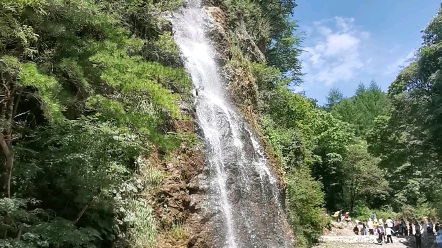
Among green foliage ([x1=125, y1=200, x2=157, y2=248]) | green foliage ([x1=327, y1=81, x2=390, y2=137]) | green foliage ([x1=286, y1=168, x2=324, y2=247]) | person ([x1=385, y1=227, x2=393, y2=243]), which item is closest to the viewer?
green foliage ([x1=125, y1=200, x2=157, y2=248])

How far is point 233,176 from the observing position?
489 inches

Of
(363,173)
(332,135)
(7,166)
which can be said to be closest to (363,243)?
(332,135)

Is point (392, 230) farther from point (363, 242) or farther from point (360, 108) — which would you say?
point (360, 108)

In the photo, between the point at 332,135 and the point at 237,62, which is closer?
the point at 237,62

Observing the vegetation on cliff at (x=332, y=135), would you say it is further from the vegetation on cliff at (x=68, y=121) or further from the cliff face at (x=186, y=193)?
the vegetation on cliff at (x=68, y=121)

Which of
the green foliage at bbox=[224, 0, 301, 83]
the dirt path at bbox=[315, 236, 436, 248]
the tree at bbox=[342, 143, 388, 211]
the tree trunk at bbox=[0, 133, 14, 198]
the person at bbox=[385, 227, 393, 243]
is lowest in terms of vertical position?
the dirt path at bbox=[315, 236, 436, 248]

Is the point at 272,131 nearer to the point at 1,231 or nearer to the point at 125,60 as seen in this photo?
the point at 125,60

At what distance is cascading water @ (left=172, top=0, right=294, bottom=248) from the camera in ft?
37.3

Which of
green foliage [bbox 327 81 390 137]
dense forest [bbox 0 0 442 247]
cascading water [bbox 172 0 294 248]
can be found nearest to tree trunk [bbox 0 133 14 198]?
dense forest [bbox 0 0 442 247]

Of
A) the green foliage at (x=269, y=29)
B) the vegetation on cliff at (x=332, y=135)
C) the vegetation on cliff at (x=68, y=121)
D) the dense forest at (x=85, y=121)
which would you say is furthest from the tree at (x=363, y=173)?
the vegetation on cliff at (x=68, y=121)

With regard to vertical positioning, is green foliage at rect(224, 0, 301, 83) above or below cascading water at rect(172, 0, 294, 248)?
above

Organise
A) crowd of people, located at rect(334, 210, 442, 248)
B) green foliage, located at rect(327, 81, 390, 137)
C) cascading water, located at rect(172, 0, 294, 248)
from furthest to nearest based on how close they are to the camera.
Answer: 1. green foliage, located at rect(327, 81, 390, 137)
2. crowd of people, located at rect(334, 210, 442, 248)
3. cascading water, located at rect(172, 0, 294, 248)

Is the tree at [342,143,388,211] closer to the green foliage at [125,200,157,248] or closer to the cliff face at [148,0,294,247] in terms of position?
the cliff face at [148,0,294,247]

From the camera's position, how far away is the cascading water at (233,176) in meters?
11.4
